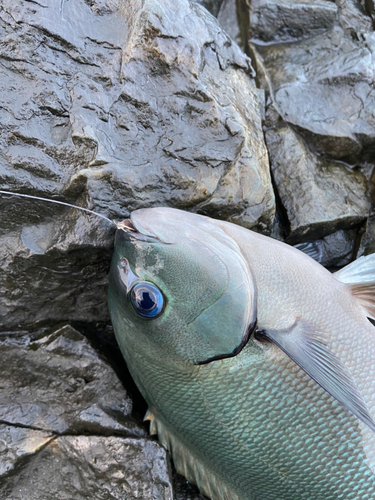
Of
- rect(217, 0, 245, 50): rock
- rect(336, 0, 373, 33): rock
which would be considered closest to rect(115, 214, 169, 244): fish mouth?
rect(217, 0, 245, 50): rock

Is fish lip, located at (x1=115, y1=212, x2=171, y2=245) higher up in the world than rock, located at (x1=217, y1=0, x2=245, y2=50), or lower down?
lower down

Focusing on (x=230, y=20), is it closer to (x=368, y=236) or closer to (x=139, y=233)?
(x=368, y=236)

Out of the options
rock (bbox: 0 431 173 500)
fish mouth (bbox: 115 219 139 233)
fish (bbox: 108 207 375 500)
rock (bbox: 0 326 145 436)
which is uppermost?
fish mouth (bbox: 115 219 139 233)

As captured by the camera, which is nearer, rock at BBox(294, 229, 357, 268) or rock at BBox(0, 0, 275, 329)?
rock at BBox(0, 0, 275, 329)

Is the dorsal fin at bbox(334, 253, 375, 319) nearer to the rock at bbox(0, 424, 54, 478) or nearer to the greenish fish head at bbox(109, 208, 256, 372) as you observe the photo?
the greenish fish head at bbox(109, 208, 256, 372)

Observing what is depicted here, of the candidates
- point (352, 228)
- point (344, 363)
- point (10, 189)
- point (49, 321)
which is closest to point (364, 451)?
point (344, 363)

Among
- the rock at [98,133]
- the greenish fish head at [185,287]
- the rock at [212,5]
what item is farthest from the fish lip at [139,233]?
the rock at [212,5]
